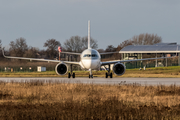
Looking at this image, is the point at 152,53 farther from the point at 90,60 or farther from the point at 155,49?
the point at 90,60

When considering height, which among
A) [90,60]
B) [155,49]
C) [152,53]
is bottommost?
[90,60]

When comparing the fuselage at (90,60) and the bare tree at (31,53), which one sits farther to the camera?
the bare tree at (31,53)

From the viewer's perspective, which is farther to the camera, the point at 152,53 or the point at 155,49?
the point at 152,53

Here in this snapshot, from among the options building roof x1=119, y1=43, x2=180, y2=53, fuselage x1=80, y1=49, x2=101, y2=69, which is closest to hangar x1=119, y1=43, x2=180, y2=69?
building roof x1=119, y1=43, x2=180, y2=53

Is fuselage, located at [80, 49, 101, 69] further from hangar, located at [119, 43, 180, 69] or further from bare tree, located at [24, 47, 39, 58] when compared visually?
bare tree, located at [24, 47, 39, 58]

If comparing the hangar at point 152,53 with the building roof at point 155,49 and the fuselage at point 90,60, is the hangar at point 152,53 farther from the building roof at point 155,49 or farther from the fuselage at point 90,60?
the fuselage at point 90,60

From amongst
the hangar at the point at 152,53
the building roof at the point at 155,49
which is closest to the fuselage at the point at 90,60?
the hangar at the point at 152,53

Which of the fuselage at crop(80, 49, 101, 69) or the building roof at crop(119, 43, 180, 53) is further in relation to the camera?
the building roof at crop(119, 43, 180, 53)

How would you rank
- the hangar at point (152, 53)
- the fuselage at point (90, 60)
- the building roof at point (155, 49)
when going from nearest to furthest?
1. the fuselage at point (90, 60)
2. the hangar at point (152, 53)
3. the building roof at point (155, 49)

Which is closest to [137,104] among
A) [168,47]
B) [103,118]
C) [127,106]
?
[127,106]

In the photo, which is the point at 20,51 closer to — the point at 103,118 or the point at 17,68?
the point at 17,68

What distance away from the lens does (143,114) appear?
40.6ft

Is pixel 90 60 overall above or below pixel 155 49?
below

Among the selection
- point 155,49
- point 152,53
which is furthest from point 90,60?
point 152,53
